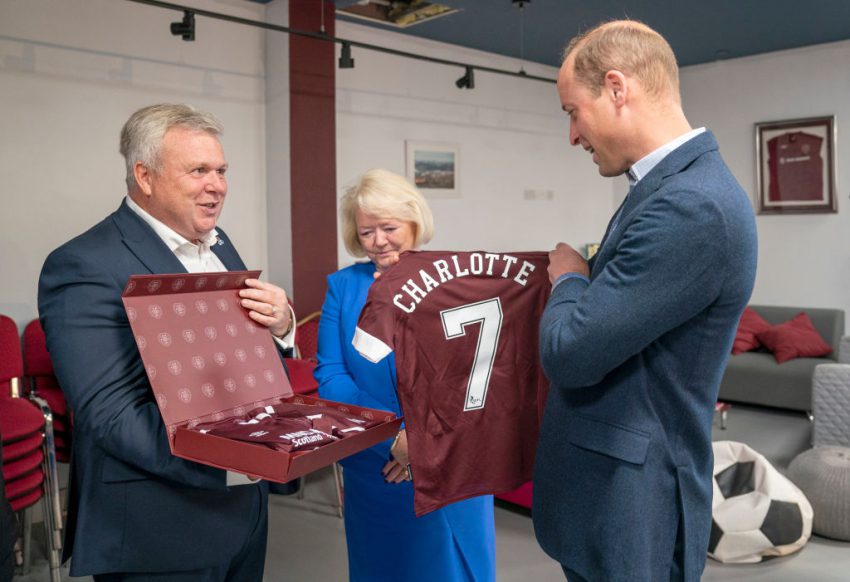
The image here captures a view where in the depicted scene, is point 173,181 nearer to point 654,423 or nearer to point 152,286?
point 152,286

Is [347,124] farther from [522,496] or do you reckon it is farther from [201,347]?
[201,347]

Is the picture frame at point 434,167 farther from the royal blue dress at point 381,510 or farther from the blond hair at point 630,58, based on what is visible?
the blond hair at point 630,58

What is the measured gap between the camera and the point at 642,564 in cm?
131

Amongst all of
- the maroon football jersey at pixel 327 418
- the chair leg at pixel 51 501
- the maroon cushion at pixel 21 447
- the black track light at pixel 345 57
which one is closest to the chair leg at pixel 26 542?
the chair leg at pixel 51 501

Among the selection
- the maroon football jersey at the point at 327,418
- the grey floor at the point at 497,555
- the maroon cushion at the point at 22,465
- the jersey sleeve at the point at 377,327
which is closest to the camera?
the maroon football jersey at the point at 327,418

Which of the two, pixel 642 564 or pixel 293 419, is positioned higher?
pixel 293 419

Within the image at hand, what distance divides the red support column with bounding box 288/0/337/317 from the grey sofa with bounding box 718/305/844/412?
3.54 m

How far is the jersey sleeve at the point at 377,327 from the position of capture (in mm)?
1741

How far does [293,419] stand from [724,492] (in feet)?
9.27

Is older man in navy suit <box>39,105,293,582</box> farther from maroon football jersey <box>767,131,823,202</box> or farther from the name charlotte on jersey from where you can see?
maroon football jersey <box>767,131,823,202</box>

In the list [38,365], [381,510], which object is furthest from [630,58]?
[38,365]

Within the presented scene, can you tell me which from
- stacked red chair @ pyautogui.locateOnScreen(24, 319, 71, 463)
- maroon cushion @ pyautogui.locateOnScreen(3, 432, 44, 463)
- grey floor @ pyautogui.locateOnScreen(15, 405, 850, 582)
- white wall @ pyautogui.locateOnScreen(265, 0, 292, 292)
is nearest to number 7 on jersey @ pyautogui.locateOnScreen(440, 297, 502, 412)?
grey floor @ pyautogui.locateOnScreen(15, 405, 850, 582)

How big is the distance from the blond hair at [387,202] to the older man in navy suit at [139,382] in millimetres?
586

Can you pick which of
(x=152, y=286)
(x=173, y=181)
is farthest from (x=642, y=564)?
(x=173, y=181)
